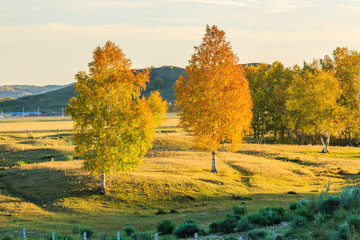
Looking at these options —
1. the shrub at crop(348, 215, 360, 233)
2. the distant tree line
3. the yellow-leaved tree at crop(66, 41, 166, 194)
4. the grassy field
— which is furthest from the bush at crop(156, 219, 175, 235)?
the distant tree line

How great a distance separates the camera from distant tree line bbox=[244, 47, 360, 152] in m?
73.4

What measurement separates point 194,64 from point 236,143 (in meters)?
11.1

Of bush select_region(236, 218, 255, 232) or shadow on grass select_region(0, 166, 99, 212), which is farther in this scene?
shadow on grass select_region(0, 166, 99, 212)

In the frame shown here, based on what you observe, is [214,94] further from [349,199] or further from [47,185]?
[349,199]

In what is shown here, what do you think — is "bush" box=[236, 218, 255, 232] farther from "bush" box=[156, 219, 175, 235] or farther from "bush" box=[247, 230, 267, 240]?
"bush" box=[156, 219, 175, 235]

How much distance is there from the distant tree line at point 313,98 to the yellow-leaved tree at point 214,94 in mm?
30996

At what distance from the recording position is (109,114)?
38.5m

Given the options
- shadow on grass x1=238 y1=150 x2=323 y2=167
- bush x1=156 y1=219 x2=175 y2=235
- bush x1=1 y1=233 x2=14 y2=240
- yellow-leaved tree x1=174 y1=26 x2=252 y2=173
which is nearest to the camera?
bush x1=1 y1=233 x2=14 y2=240

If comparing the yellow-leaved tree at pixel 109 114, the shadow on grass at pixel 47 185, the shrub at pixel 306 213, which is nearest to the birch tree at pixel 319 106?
the yellow-leaved tree at pixel 109 114

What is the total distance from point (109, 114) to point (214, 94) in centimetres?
1446

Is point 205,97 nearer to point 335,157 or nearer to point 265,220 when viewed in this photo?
point 265,220

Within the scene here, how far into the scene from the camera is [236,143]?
4769 cm

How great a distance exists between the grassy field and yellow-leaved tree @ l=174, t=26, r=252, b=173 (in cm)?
546

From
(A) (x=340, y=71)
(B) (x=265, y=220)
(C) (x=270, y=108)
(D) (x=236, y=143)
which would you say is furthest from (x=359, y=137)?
(B) (x=265, y=220)
